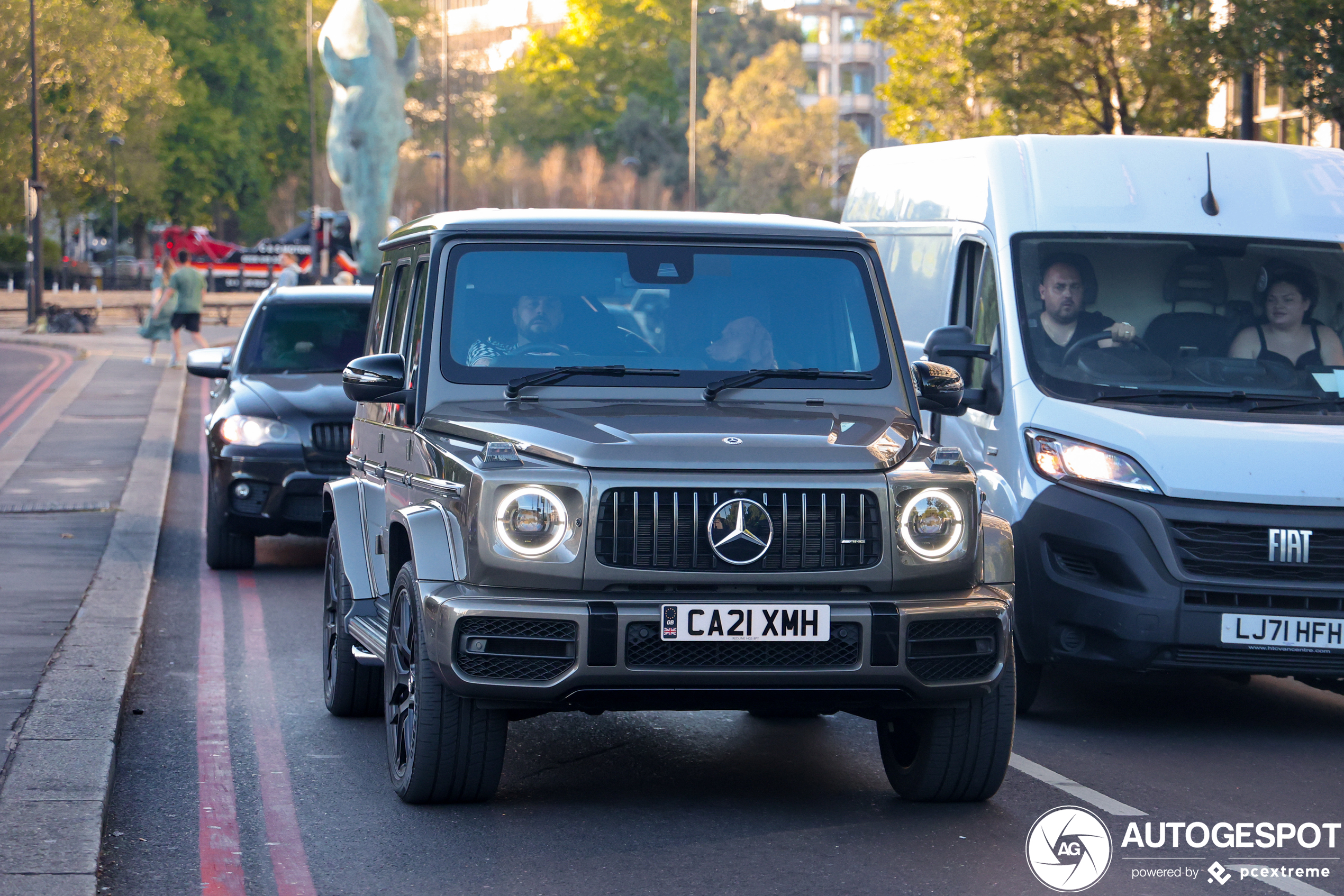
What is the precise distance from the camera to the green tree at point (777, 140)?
269 ft

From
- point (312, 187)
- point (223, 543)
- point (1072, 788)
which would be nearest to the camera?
point (1072, 788)

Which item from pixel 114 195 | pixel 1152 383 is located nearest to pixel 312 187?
pixel 114 195

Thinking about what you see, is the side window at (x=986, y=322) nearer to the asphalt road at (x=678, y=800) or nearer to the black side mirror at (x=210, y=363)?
the asphalt road at (x=678, y=800)

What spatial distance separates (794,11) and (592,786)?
119 metres

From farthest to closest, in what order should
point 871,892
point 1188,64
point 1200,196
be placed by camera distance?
point 1188,64
point 1200,196
point 871,892

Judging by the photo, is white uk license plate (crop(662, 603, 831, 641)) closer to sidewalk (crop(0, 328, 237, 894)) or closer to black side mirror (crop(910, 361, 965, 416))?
black side mirror (crop(910, 361, 965, 416))

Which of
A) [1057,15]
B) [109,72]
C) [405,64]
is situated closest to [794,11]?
[405,64]

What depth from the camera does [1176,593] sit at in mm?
6934

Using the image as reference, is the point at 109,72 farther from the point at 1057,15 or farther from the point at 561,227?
the point at 561,227

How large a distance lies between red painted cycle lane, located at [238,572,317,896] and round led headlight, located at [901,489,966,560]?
6.33 ft

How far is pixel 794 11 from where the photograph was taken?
12125cm

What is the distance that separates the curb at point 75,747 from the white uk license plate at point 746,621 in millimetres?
1706

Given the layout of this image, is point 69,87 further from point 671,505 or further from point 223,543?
point 671,505

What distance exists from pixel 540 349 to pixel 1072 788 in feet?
7.58
